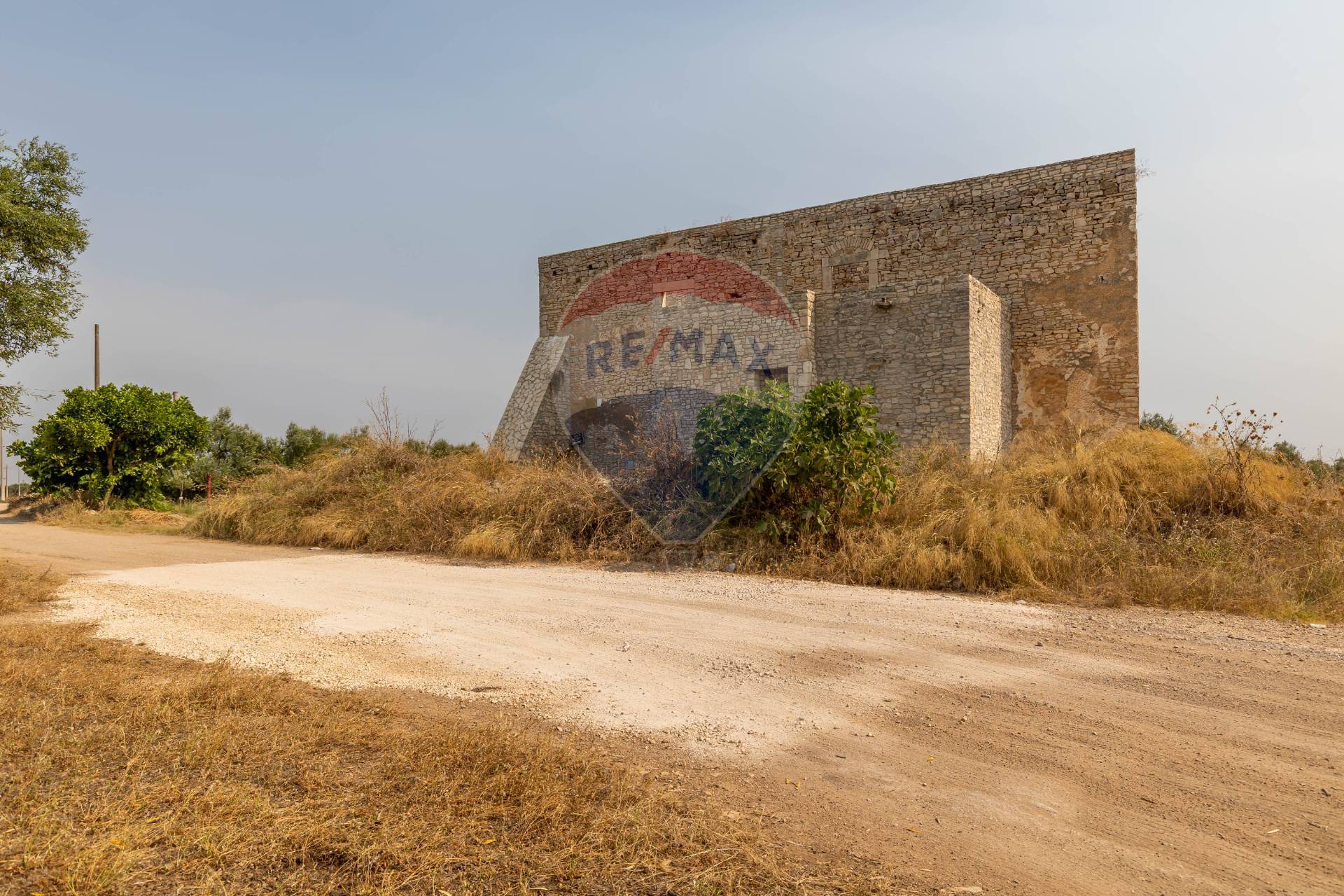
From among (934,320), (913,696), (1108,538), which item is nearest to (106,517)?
(934,320)

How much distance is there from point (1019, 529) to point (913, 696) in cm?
488

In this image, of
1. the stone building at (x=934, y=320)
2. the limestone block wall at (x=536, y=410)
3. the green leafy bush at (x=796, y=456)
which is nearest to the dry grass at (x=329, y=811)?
the green leafy bush at (x=796, y=456)

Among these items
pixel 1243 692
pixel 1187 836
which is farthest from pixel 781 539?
pixel 1187 836

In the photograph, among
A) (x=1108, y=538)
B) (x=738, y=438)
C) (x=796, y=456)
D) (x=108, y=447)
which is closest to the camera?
(x=1108, y=538)

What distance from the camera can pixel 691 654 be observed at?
17.3 feet

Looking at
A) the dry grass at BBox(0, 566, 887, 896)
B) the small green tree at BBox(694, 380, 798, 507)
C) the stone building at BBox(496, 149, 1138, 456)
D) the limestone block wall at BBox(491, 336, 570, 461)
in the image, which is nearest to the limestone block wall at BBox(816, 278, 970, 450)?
the stone building at BBox(496, 149, 1138, 456)

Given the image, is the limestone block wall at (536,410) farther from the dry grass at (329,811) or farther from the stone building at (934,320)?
the dry grass at (329,811)

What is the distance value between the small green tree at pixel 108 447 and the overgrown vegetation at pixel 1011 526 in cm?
940

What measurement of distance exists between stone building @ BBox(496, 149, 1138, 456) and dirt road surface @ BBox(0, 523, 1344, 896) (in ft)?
26.2

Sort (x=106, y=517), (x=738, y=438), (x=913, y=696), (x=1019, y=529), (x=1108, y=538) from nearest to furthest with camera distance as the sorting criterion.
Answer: (x=913, y=696)
(x=1108, y=538)
(x=1019, y=529)
(x=738, y=438)
(x=106, y=517)

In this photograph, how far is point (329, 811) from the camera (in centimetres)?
270

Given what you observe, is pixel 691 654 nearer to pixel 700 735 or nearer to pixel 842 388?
pixel 700 735

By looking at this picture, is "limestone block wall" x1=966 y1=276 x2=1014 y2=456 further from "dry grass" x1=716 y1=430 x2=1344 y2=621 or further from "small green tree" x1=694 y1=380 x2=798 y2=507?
"small green tree" x1=694 y1=380 x2=798 y2=507

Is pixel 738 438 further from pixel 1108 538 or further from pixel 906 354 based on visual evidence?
pixel 906 354
